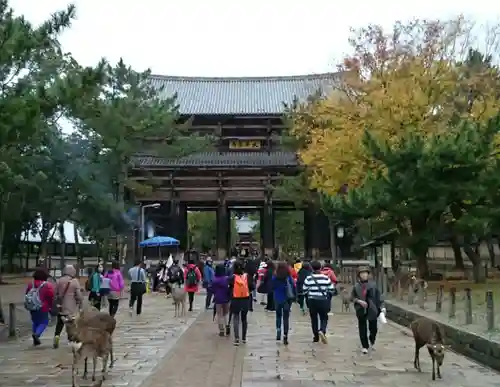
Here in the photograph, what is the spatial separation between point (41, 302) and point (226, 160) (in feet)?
108

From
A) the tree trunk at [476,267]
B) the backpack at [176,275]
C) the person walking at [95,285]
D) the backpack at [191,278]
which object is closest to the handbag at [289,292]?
the person walking at [95,285]

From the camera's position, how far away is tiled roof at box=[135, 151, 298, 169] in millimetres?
45312

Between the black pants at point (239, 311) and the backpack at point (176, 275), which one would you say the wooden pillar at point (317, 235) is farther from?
the black pants at point (239, 311)

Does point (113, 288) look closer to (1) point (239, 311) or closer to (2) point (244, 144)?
(1) point (239, 311)

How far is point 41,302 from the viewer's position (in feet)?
45.5

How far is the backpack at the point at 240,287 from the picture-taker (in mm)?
13742

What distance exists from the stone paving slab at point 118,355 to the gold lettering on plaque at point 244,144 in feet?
97.7

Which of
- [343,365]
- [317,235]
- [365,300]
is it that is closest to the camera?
[343,365]

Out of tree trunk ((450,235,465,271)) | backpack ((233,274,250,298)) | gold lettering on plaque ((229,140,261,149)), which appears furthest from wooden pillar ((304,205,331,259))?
backpack ((233,274,250,298))

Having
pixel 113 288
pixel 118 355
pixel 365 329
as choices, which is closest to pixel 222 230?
pixel 113 288

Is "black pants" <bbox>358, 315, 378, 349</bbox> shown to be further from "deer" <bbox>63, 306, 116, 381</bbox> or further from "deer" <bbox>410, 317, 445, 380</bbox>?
"deer" <bbox>63, 306, 116, 381</bbox>

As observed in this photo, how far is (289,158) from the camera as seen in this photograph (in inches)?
1816

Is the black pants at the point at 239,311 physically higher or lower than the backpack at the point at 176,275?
lower

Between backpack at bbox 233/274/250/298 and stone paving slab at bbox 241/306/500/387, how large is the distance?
99 cm
